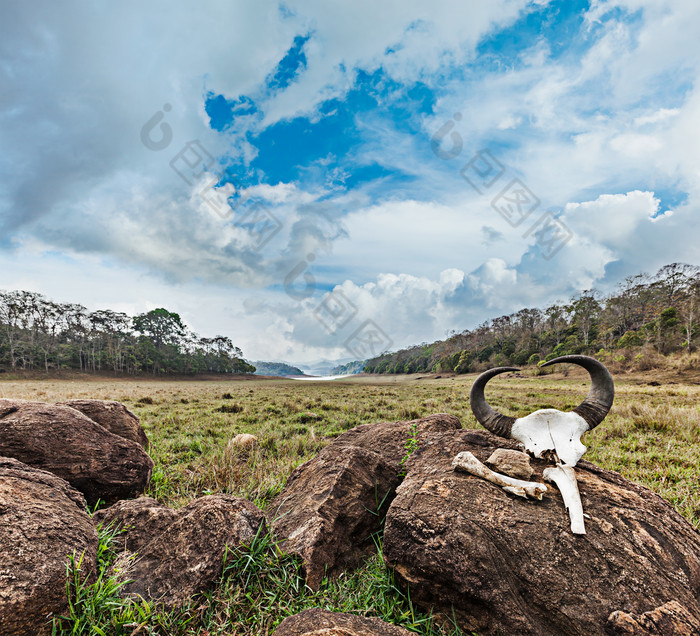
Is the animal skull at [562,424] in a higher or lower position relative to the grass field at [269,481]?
higher

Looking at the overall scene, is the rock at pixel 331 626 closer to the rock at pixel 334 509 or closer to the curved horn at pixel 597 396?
the rock at pixel 334 509

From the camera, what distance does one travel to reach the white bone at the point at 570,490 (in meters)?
2.66

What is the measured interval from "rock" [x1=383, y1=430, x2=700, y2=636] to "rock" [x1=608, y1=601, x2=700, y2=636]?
8 cm

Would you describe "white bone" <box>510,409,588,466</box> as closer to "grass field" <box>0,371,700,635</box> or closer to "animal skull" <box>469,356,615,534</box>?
"animal skull" <box>469,356,615,534</box>

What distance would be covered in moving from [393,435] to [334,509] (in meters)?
1.72

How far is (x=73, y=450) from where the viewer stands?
4.11 m

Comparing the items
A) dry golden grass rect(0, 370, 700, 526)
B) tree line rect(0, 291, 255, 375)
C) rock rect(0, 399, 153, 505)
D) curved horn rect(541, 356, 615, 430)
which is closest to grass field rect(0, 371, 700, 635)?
dry golden grass rect(0, 370, 700, 526)

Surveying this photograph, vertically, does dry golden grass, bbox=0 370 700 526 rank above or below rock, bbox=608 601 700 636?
below

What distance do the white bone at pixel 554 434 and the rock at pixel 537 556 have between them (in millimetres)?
279

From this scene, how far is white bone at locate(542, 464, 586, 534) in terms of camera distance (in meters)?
2.66

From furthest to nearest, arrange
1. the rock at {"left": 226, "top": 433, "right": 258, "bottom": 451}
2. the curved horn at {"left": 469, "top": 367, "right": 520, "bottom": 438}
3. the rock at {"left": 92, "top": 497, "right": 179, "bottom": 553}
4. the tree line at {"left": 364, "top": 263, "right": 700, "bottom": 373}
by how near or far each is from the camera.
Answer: the tree line at {"left": 364, "top": 263, "right": 700, "bottom": 373} → the rock at {"left": 226, "top": 433, "right": 258, "bottom": 451} → the curved horn at {"left": 469, "top": 367, "right": 520, "bottom": 438} → the rock at {"left": 92, "top": 497, "right": 179, "bottom": 553}

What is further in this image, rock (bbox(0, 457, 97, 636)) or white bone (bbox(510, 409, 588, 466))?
white bone (bbox(510, 409, 588, 466))

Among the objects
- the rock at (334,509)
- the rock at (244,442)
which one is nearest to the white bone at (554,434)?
the rock at (334,509)

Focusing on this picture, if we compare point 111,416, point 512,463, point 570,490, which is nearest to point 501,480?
point 512,463
